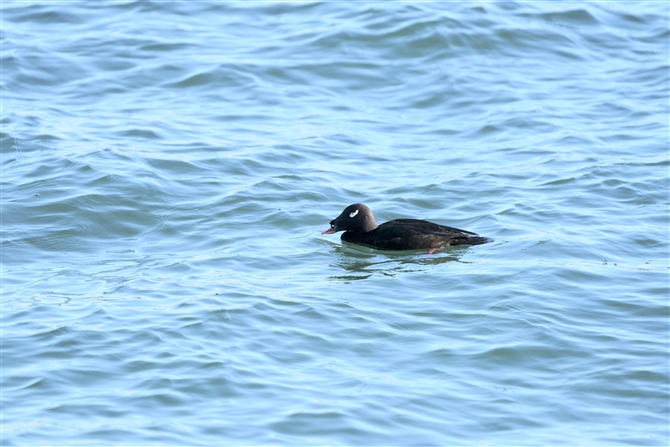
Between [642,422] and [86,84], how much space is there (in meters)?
11.0

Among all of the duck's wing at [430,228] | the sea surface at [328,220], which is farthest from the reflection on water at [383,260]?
the duck's wing at [430,228]

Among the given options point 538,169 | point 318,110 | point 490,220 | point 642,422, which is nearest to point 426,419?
point 642,422

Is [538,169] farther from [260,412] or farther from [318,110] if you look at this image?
[260,412]

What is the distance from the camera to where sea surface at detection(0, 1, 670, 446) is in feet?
22.3

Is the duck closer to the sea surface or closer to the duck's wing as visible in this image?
the duck's wing

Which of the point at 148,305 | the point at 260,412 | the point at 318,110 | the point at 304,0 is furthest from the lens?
the point at 304,0

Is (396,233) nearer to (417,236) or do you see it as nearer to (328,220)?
(417,236)

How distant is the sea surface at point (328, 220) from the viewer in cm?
679

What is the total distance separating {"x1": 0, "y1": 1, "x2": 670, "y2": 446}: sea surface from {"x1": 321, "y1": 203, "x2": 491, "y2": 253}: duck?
17cm

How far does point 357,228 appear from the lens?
1035 centimetres

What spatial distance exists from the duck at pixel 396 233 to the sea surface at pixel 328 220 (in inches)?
6.5

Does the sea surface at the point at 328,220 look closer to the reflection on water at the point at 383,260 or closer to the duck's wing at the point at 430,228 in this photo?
the reflection on water at the point at 383,260

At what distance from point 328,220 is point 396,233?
1200 mm

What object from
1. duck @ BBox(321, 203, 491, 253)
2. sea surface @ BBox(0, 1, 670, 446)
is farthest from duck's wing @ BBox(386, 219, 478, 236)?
sea surface @ BBox(0, 1, 670, 446)
